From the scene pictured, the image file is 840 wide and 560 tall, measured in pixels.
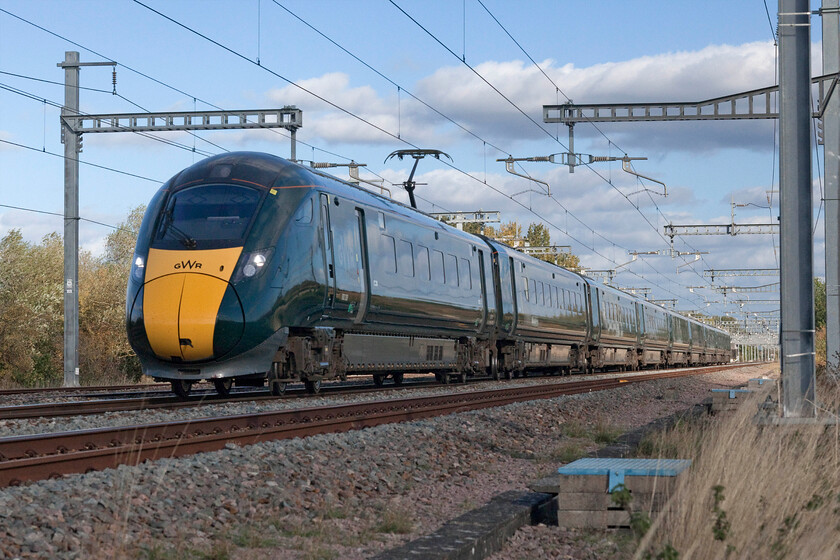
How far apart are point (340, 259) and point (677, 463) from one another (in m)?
9.84

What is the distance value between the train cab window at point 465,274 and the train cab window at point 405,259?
133 inches

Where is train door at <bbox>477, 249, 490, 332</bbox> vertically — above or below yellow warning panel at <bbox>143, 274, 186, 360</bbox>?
above

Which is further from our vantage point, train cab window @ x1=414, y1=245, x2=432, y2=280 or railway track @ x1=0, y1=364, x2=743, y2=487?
train cab window @ x1=414, y1=245, x2=432, y2=280

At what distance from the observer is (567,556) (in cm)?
623

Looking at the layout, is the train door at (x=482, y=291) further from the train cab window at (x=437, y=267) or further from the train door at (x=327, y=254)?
the train door at (x=327, y=254)

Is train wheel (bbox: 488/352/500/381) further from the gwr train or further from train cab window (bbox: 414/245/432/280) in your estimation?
train cab window (bbox: 414/245/432/280)

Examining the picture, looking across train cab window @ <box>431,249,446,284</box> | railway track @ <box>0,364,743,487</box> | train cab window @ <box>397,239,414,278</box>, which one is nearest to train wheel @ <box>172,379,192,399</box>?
railway track @ <box>0,364,743,487</box>

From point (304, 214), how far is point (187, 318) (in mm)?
2422

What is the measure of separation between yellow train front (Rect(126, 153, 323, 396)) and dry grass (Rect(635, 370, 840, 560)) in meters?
7.30

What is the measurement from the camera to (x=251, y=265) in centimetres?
1438

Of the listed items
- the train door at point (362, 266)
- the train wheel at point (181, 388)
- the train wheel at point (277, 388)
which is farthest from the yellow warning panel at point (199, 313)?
the train door at point (362, 266)

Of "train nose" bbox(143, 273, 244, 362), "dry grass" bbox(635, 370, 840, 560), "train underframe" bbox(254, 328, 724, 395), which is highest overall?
"train nose" bbox(143, 273, 244, 362)

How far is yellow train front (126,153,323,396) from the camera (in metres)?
14.3

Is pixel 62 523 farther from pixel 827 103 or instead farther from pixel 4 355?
pixel 4 355
